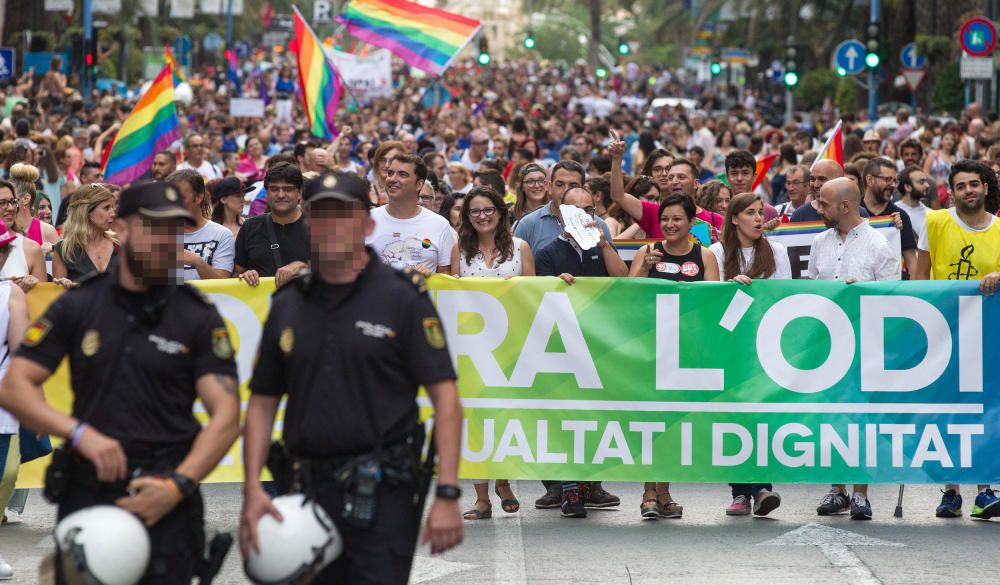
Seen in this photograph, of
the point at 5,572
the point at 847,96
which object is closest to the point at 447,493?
the point at 5,572

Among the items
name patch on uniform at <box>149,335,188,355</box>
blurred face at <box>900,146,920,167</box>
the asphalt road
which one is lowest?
the asphalt road

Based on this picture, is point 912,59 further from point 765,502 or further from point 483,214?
point 765,502

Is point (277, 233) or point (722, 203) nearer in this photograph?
point (277, 233)

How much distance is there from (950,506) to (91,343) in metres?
5.69

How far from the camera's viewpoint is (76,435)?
4805mm

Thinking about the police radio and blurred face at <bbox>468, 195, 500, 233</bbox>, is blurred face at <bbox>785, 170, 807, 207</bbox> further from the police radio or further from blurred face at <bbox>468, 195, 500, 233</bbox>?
the police radio

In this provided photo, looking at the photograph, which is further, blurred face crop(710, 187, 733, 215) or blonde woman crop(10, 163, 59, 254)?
blurred face crop(710, 187, 733, 215)

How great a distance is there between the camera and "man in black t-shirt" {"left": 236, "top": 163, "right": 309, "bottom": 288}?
897 centimetres

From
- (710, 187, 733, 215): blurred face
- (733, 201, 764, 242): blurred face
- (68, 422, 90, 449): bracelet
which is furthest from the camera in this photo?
(710, 187, 733, 215): blurred face

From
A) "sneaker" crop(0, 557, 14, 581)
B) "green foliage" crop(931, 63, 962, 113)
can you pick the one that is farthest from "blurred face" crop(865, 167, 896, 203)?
"green foliage" crop(931, 63, 962, 113)

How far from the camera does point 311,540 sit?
4730 millimetres

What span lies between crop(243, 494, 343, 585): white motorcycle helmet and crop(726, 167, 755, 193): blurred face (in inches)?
312

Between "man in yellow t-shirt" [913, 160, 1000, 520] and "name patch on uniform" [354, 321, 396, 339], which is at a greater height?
"man in yellow t-shirt" [913, 160, 1000, 520]

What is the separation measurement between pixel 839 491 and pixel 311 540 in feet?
16.9
